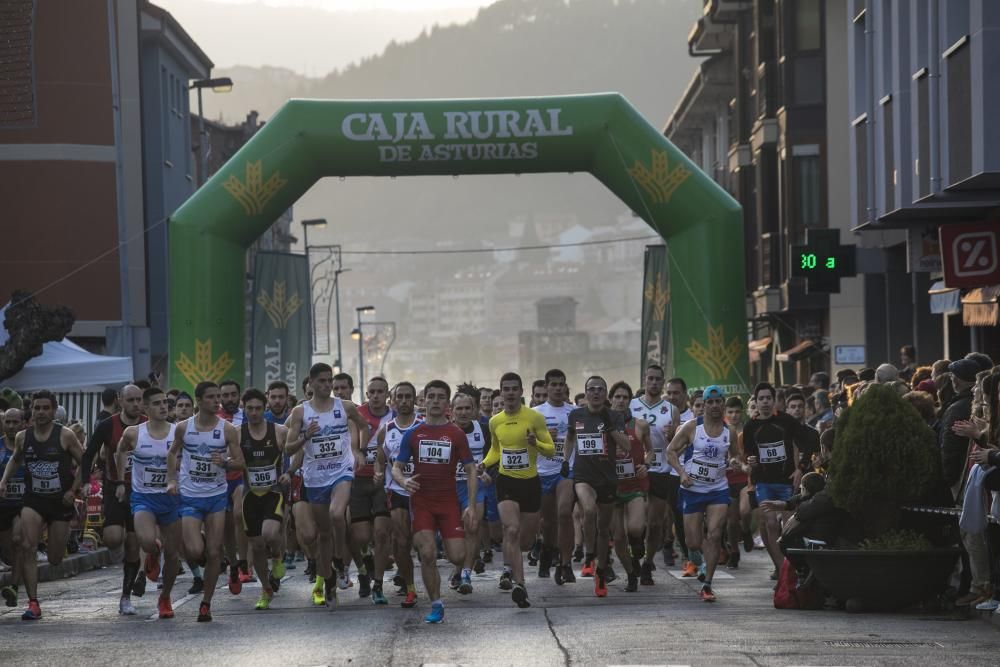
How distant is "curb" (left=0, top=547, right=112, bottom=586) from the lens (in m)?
18.8

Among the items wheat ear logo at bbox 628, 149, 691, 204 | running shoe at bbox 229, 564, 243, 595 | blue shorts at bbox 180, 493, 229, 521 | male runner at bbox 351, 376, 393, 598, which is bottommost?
running shoe at bbox 229, 564, 243, 595

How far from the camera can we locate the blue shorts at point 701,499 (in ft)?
50.8

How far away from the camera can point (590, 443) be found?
51.4 ft

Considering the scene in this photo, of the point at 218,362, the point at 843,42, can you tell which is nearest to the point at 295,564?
the point at 218,362

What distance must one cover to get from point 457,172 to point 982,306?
7510 mm

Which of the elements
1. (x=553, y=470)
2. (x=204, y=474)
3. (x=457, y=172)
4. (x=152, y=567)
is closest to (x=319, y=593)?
(x=204, y=474)

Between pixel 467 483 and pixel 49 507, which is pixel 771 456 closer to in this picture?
pixel 467 483

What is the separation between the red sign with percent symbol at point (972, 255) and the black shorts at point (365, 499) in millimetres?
7529

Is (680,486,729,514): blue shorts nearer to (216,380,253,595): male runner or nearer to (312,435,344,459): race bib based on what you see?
(312,435,344,459): race bib

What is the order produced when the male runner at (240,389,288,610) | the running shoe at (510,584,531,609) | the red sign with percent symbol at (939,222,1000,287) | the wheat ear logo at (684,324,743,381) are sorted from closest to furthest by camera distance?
the running shoe at (510,584,531,609) < the male runner at (240,389,288,610) < the red sign with percent symbol at (939,222,1000,287) < the wheat ear logo at (684,324,743,381)

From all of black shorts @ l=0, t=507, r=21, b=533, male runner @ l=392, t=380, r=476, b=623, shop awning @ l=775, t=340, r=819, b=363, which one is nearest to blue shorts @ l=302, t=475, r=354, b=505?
male runner @ l=392, t=380, r=476, b=623

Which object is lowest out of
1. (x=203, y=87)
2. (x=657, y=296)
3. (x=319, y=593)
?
(x=319, y=593)

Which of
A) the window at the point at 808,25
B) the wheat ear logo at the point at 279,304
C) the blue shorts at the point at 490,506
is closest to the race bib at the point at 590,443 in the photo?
the blue shorts at the point at 490,506

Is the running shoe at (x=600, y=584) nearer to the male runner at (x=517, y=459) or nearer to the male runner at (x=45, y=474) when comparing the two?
the male runner at (x=517, y=459)
